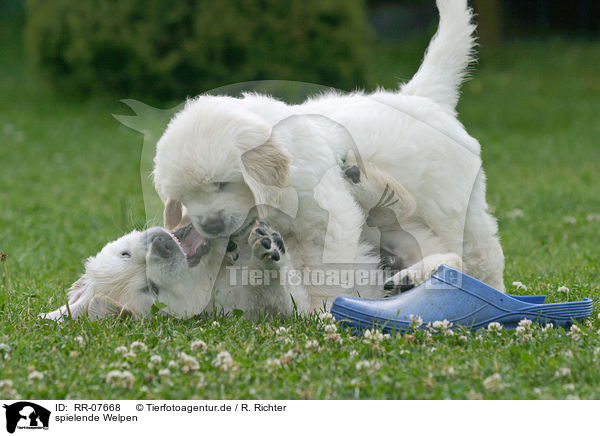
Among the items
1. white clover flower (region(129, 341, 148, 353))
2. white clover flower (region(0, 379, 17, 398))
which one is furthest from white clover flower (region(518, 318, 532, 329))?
white clover flower (region(0, 379, 17, 398))

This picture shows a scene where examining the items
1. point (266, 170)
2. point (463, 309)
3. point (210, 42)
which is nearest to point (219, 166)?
point (266, 170)

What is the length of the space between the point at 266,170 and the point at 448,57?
1752 mm

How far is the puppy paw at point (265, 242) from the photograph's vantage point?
11.4 ft

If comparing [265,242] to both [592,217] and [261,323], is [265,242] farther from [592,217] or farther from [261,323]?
[592,217]

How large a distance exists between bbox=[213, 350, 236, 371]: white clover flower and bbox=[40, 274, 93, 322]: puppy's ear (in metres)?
1.02

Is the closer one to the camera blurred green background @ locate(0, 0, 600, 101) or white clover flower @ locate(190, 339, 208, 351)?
white clover flower @ locate(190, 339, 208, 351)

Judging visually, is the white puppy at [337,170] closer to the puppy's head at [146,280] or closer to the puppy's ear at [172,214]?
the puppy's ear at [172,214]

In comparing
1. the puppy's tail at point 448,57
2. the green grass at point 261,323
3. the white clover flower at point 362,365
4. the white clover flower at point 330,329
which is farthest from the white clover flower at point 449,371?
the puppy's tail at point 448,57

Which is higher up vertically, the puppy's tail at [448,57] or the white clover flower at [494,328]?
the puppy's tail at [448,57]

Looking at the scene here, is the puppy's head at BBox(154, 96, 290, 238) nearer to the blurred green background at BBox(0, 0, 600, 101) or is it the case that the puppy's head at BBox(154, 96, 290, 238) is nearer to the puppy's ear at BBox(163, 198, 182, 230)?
the puppy's ear at BBox(163, 198, 182, 230)

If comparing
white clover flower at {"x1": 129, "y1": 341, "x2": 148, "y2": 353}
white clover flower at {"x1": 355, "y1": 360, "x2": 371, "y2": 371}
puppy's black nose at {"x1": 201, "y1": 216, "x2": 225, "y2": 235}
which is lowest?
white clover flower at {"x1": 355, "y1": 360, "x2": 371, "y2": 371}

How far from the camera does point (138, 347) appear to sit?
320cm

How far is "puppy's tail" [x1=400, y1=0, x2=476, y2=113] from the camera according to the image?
4676 millimetres
